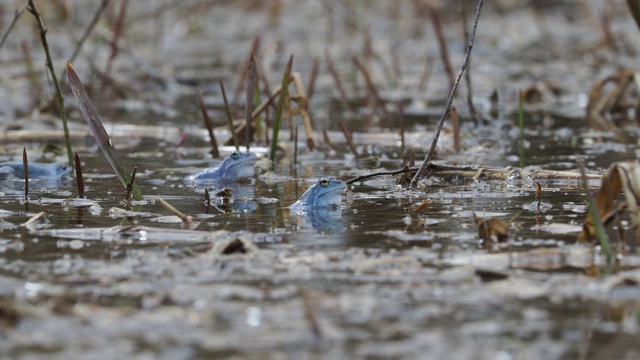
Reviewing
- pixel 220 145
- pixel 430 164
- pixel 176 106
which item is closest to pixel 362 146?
pixel 220 145

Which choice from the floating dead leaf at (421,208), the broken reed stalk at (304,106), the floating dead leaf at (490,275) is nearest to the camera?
the floating dead leaf at (490,275)

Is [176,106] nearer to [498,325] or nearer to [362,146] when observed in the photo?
[362,146]

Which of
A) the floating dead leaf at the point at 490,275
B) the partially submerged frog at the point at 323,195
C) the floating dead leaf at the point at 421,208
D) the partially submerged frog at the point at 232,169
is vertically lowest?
the floating dead leaf at the point at 490,275

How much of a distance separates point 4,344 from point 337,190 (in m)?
1.87

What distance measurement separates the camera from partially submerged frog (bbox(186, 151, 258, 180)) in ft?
16.0

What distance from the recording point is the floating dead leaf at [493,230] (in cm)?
320

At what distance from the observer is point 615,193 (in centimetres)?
323

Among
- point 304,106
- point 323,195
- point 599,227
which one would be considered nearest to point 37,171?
point 304,106

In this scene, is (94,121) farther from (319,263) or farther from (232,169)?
(319,263)

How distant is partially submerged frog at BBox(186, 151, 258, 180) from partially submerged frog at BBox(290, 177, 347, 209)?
35.2 inches

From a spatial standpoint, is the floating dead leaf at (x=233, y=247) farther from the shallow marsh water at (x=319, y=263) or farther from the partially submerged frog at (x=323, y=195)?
the partially submerged frog at (x=323, y=195)

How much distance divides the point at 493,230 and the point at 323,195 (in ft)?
3.10

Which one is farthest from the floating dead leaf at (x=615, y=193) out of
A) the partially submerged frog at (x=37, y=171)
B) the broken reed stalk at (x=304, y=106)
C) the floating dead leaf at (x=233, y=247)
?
the partially submerged frog at (x=37, y=171)

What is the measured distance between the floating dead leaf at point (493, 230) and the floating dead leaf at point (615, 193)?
221 mm
